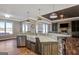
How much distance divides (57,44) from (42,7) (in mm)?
993

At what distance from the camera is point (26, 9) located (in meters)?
3.19

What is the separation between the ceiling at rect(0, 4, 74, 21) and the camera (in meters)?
3.16

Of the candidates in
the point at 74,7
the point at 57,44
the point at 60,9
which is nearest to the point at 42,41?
the point at 57,44

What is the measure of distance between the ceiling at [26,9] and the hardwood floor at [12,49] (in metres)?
0.65

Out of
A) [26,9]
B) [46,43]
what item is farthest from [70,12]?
[26,9]

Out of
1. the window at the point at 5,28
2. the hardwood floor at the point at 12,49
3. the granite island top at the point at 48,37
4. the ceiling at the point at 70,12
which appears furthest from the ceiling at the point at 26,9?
the hardwood floor at the point at 12,49

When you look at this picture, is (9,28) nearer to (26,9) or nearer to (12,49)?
(12,49)

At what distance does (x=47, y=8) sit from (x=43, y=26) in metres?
0.46

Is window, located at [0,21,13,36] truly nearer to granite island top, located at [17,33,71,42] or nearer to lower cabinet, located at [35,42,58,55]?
granite island top, located at [17,33,71,42]

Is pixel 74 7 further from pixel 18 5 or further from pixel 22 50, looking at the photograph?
pixel 22 50

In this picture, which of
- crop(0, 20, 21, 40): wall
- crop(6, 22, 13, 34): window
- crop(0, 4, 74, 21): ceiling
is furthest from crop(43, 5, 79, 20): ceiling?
crop(6, 22, 13, 34): window
